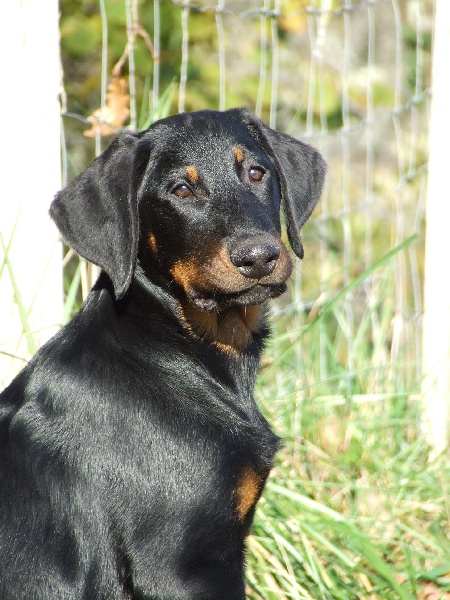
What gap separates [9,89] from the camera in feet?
11.0

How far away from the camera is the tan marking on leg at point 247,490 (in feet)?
8.82

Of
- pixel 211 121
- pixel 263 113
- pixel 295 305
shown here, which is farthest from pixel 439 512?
pixel 263 113

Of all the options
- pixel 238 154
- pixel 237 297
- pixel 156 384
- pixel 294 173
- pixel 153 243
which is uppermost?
pixel 238 154

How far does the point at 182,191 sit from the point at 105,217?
11.7 inches

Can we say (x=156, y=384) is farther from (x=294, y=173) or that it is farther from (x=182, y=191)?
(x=294, y=173)

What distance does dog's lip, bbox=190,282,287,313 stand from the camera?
9.36ft

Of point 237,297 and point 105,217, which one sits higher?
point 105,217

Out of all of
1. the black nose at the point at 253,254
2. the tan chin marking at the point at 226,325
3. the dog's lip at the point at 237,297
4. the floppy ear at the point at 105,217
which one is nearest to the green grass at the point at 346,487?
the tan chin marking at the point at 226,325

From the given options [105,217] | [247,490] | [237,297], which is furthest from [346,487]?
[105,217]

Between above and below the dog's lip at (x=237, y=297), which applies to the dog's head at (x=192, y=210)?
above

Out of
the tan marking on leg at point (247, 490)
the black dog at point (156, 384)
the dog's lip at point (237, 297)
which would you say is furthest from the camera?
the dog's lip at point (237, 297)

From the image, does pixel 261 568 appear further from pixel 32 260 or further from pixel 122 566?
pixel 32 260

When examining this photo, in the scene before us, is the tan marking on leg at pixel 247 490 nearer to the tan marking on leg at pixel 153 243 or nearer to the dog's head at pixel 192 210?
the dog's head at pixel 192 210

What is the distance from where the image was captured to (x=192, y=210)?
2922 mm
